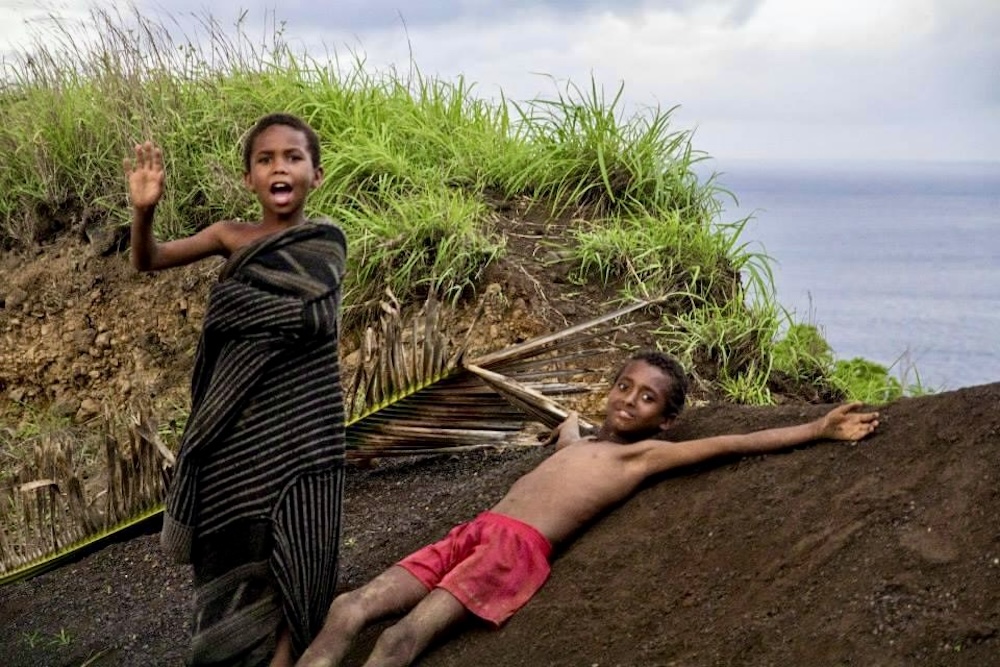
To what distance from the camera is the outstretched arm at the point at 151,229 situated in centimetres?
331

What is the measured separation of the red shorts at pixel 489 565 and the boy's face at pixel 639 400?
0.39 meters

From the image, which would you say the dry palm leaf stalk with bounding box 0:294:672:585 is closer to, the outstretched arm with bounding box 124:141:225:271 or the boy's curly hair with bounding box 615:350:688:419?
the boy's curly hair with bounding box 615:350:688:419

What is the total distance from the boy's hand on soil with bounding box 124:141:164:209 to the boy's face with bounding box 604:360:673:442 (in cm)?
130

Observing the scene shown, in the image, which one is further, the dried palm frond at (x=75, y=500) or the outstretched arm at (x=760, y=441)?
the dried palm frond at (x=75, y=500)

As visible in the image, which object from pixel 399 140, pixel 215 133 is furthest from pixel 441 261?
pixel 215 133

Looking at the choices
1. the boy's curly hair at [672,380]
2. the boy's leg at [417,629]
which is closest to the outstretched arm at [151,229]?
the boy's leg at [417,629]

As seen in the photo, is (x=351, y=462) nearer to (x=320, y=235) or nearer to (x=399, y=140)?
(x=320, y=235)

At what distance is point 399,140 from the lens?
721cm

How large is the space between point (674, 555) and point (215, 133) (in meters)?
4.97

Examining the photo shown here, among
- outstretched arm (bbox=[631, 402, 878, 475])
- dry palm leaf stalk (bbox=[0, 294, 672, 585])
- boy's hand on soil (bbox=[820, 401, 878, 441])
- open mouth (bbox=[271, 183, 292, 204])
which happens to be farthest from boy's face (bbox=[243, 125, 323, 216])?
boy's hand on soil (bbox=[820, 401, 878, 441])

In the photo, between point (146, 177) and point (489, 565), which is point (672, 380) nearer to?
point (489, 565)

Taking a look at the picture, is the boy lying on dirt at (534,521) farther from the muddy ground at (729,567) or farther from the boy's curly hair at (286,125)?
the boy's curly hair at (286,125)

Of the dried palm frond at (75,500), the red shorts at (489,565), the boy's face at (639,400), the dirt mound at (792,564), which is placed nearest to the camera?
the dirt mound at (792,564)

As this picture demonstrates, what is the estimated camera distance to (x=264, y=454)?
3.32 metres
